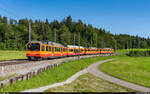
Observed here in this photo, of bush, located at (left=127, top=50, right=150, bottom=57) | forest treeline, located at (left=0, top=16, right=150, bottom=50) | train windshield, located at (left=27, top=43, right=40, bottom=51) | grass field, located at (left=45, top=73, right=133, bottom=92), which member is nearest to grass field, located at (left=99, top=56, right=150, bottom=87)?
grass field, located at (left=45, top=73, right=133, bottom=92)

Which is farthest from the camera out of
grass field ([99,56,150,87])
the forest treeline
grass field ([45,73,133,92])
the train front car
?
the forest treeline

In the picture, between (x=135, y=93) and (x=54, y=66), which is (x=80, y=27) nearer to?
(x=54, y=66)

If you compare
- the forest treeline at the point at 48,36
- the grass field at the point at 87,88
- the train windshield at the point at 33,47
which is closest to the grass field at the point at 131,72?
the grass field at the point at 87,88

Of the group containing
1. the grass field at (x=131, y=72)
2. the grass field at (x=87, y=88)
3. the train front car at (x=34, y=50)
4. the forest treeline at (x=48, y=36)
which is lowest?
the grass field at (x=131, y=72)

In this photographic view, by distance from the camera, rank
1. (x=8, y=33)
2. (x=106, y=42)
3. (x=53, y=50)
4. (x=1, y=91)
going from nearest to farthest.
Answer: (x=1, y=91)
(x=53, y=50)
(x=8, y=33)
(x=106, y=42)

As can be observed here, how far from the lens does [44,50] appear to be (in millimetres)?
27922

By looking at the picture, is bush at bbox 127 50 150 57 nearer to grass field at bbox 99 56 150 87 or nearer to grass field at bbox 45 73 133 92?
grass field at bbox 99 56 150 87

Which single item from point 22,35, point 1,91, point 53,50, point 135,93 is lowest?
point 135,93

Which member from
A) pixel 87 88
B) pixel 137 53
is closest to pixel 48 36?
pixel 137 53

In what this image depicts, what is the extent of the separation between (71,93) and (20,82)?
4.67 meters

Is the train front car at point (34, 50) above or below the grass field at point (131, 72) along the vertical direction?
above

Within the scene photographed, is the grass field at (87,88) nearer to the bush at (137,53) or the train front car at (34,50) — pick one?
the train front car at (34,50)

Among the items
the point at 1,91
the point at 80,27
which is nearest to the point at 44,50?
the point at 1,91

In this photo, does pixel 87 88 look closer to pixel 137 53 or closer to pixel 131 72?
pixel 131 72
